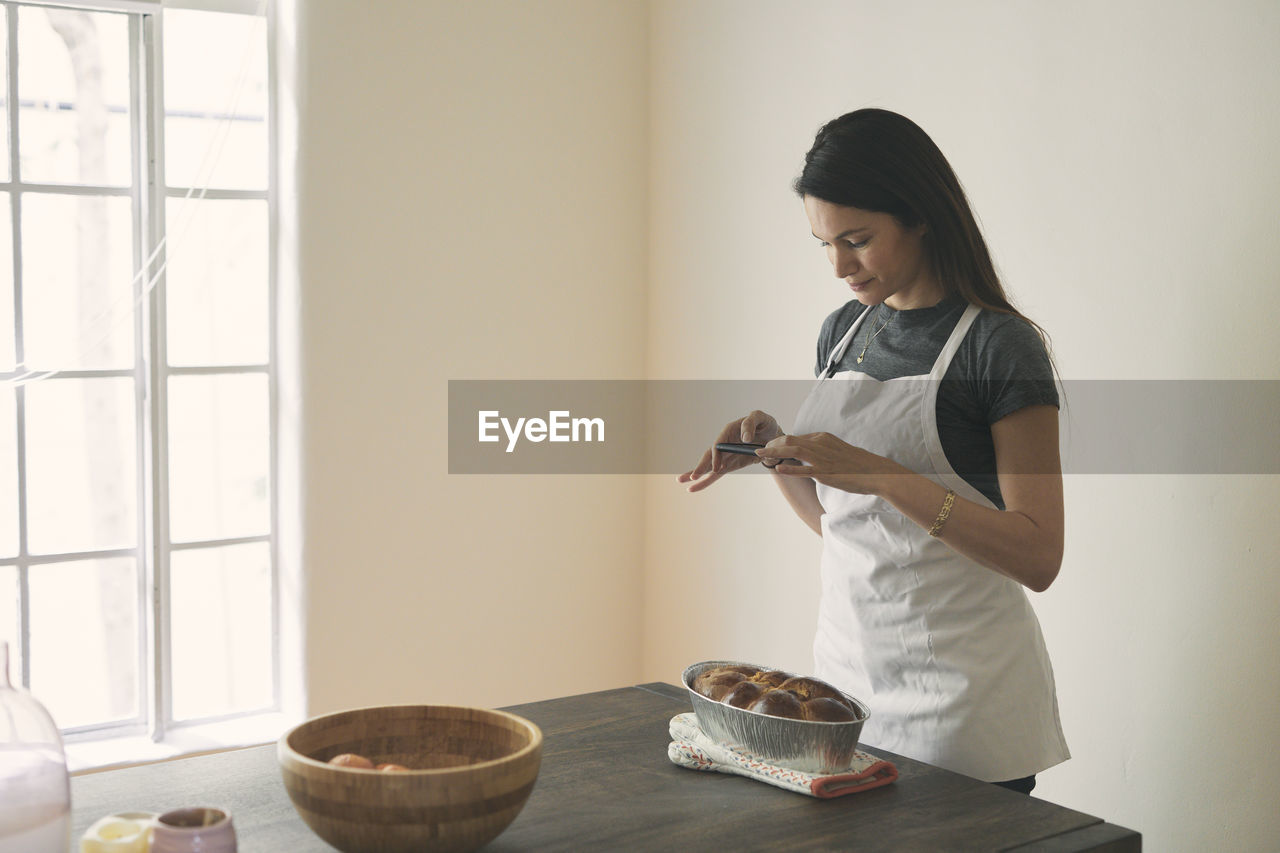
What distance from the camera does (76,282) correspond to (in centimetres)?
279

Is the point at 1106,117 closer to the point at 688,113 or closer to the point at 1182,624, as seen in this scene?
the point at 1182,624

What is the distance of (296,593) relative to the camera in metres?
2.97

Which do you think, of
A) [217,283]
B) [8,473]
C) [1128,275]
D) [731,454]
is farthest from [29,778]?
[217,283]

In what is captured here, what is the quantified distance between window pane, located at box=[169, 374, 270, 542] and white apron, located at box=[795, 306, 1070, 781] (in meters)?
1.86

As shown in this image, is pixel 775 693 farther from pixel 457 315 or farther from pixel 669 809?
pixel 457 315

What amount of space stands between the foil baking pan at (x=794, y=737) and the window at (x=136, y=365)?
1993 mm

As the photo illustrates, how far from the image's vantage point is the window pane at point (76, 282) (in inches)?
108

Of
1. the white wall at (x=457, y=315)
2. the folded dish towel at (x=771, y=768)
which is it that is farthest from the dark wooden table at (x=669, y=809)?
the white wall at (x=457, y=315)

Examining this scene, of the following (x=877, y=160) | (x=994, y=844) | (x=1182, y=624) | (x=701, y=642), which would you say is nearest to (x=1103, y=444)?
(x=1182, y=624)

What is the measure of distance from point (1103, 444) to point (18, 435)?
244 cm

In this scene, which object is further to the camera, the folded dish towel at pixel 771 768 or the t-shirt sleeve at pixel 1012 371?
the t-shirt sleeve at pixel 1012 371

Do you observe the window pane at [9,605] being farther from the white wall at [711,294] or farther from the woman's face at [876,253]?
the woman's face at [876,253]

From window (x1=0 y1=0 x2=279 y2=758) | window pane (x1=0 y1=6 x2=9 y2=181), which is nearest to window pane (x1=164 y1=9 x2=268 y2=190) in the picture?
window (x1=0 y1=0 x2=279 y2=758)
